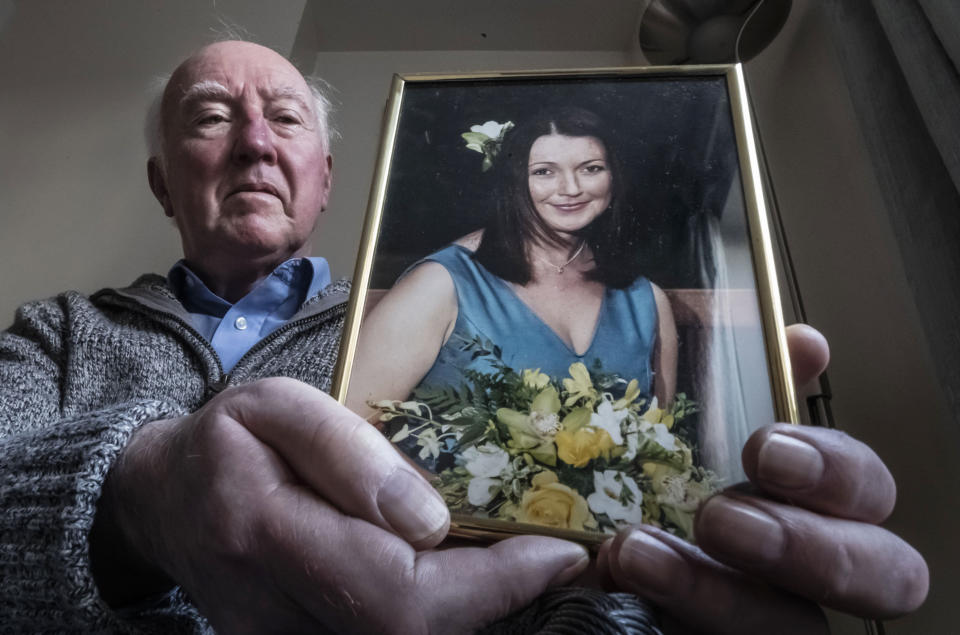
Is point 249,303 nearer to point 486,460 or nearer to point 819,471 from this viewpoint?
point 486,460

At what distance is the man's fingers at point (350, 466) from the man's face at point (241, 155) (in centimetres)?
63

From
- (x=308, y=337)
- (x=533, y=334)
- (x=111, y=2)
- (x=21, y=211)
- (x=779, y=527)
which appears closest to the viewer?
(x=779, y=527)

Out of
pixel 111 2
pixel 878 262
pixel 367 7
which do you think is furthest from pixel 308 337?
pixel 111 2

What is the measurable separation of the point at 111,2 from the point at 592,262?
6.15 feet

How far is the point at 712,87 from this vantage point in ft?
1.56

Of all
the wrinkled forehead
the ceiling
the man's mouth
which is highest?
the ceiling

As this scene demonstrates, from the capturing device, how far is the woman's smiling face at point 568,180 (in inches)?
17.5

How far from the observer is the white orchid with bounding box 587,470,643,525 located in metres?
0.35

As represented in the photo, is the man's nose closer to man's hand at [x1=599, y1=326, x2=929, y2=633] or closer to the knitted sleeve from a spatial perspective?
the knitted sleeve

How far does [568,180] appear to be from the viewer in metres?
0.46

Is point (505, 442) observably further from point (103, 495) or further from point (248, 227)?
point (248, 227)

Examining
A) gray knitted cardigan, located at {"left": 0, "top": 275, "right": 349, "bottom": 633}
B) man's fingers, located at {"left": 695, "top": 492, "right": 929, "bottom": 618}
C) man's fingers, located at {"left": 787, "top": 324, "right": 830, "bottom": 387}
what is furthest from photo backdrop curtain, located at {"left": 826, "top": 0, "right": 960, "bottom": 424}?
gray knitted cardigan, located at {"left": 0, "top": 275, "right": 349, "bottom": 633}

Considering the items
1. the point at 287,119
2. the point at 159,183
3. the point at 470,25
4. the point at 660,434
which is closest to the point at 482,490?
the point at 660,434

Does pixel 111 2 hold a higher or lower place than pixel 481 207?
higher
